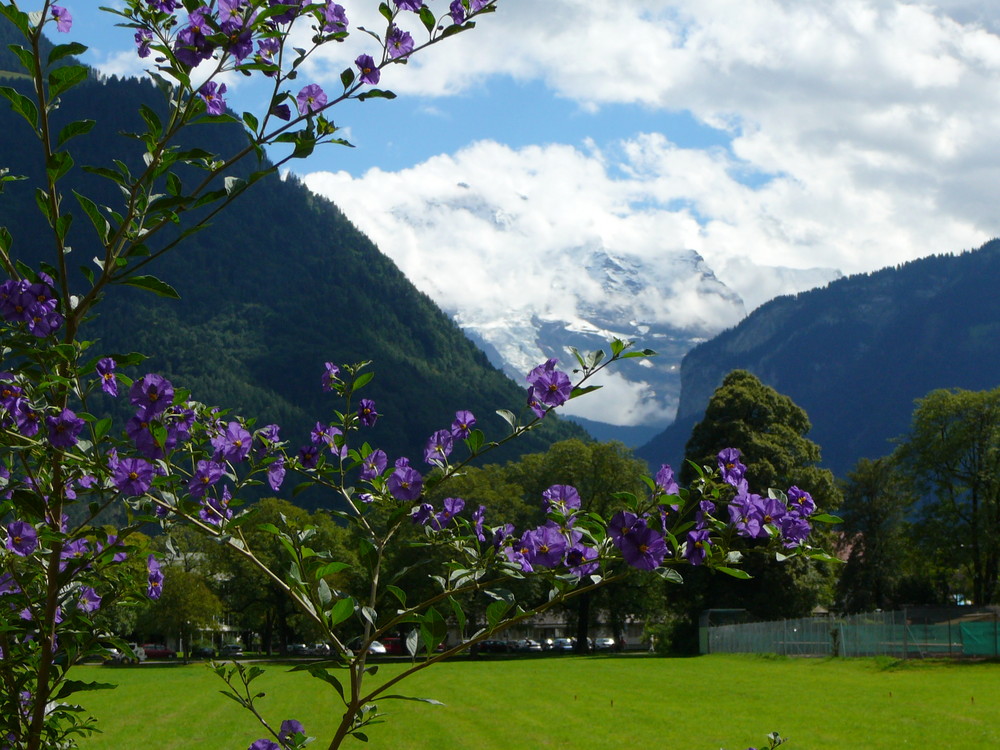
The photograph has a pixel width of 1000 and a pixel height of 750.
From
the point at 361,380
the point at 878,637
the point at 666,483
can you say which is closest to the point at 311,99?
the point at 361,380

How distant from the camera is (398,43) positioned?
316 centimetres

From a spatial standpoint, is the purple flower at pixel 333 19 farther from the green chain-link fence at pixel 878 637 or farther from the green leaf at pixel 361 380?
the green chain-link fence at pixel 878 637

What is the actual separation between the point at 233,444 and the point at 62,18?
1306 mm

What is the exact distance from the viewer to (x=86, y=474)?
314cm

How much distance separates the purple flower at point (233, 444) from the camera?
319 centimetres

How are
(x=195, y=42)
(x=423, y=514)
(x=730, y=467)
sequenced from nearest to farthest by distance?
(x=195, y=42) < (x=730, y=467) < (x=423, y=514)

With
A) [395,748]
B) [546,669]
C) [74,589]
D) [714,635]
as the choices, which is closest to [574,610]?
[714,635]

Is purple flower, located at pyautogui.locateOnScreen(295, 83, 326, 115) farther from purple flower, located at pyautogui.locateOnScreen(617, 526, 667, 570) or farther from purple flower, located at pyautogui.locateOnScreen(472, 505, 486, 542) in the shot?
purple flower, located at pyautogui.locateOnScreen(617, 526, 667, 570)

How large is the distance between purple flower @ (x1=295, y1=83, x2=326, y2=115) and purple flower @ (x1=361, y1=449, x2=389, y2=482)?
3.82ft

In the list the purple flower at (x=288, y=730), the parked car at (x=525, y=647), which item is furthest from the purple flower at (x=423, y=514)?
the parked car at (x=525, y=647)

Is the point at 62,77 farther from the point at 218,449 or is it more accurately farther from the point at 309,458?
the point at 309,458

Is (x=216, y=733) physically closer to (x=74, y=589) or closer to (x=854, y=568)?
(x=74, y=589)

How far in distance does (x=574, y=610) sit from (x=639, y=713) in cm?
4028

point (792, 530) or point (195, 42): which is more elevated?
point (195, 42)
